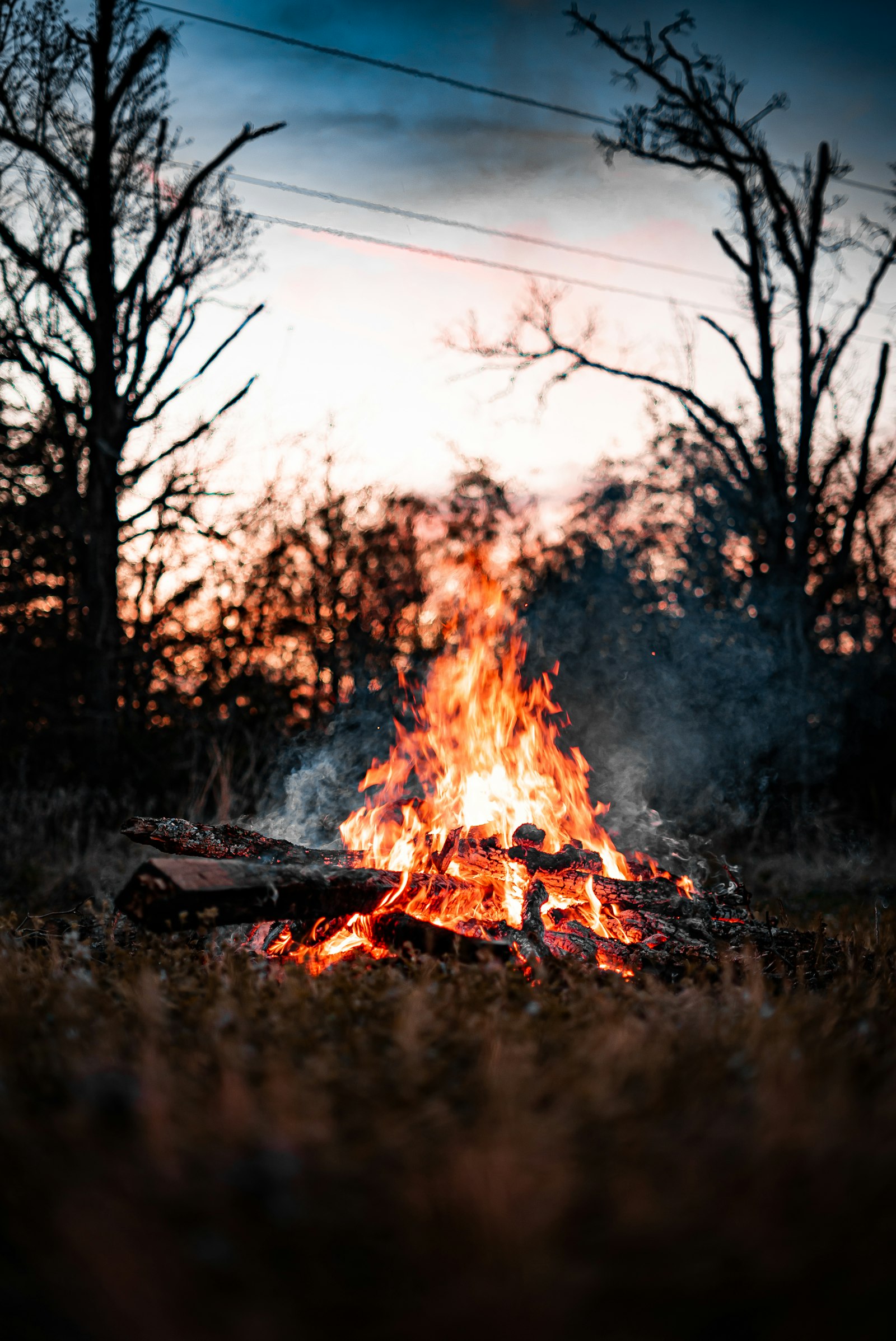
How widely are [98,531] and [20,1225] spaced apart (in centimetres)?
992

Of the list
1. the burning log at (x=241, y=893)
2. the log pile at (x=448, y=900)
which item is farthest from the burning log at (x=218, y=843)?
the burning log at (x=241, y=893)

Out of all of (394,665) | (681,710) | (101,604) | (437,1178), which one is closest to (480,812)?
(681,710)

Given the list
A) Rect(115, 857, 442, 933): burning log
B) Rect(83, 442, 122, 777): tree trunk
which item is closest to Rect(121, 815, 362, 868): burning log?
Rect(115, 857, 442, 933): burning log

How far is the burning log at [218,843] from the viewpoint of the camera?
185 inches

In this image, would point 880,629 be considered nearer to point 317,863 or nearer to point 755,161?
point 755,161

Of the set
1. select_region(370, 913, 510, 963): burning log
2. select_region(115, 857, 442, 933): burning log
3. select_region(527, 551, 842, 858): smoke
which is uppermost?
select_region(527, 551, 842, 858): smoke

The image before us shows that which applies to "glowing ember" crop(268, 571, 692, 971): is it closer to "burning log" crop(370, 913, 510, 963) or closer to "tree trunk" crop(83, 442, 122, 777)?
"burning log" crop(370, 913, 510, 963)

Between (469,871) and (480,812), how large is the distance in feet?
2.90

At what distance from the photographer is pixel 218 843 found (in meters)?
4.87

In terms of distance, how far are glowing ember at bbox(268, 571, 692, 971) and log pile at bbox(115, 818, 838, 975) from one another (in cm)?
2

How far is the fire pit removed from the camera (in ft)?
13.0

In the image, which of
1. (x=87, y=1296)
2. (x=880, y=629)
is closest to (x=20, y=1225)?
(x=87, y=1296)

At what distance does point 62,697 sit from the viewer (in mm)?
11016

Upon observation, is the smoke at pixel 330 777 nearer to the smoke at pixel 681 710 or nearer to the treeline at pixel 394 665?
the treeline at pixel 394 665
